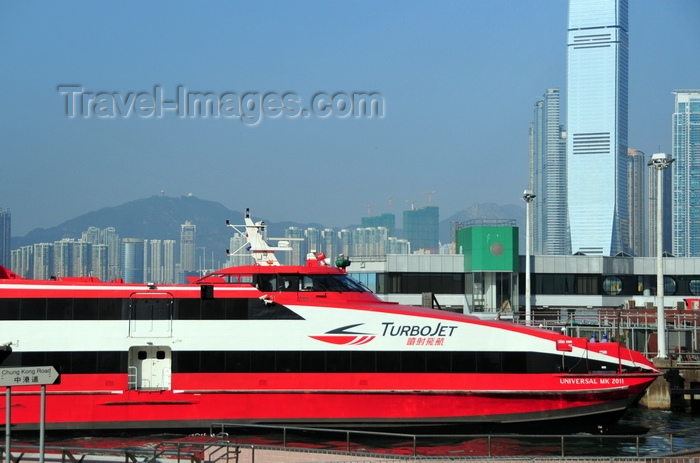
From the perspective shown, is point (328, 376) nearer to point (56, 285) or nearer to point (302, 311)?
point (302, 311)

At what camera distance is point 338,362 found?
69.4 ft

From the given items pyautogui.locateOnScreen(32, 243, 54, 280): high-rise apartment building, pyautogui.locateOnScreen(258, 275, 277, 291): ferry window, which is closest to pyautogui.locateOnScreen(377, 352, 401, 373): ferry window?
pyautogui.locateOnScreen(258, 275, 277, 291): ferry window

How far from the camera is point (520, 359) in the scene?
21.0 meters

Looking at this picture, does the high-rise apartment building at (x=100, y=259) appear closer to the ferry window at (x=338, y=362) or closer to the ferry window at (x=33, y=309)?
the ferry window at (x=33, y=309)

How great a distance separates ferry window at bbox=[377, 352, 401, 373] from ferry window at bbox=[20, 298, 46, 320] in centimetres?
806

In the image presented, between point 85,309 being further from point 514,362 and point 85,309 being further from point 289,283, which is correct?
point 514,362

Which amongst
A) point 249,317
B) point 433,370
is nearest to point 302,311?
point 249,317

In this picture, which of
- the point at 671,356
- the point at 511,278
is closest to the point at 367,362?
the point at 671,356

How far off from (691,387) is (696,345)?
18.2 feet

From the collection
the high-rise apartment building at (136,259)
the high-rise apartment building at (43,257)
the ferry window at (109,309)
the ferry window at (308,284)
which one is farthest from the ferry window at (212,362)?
the high-rise apartment building at (136,259)

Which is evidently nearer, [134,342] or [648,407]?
[134,342]

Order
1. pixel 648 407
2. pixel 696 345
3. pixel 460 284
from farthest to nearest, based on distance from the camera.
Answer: pixel 460 284 → pixel 696 345 → pixel 648 407

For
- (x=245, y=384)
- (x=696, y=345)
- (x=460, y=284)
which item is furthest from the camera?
(x=460, y=284)

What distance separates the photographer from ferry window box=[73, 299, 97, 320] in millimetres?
21047
